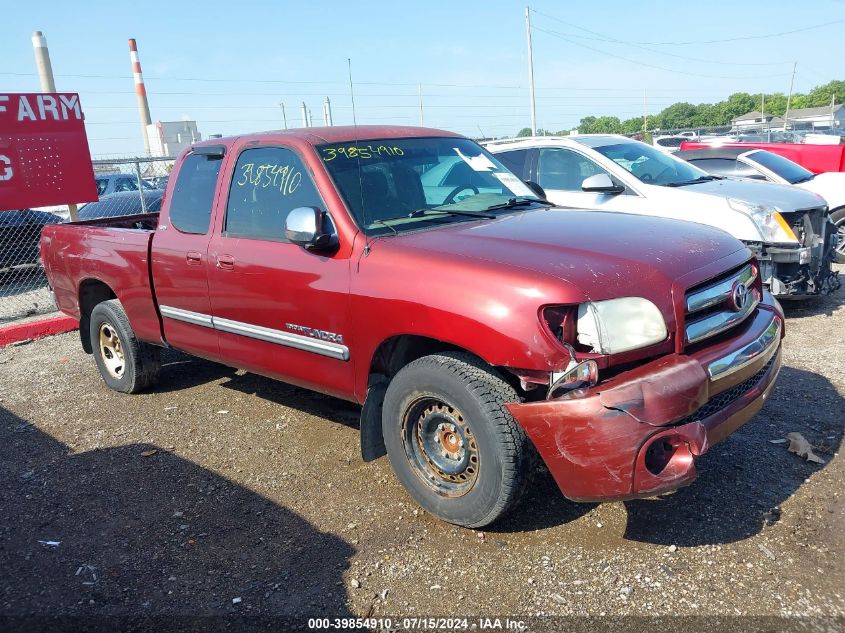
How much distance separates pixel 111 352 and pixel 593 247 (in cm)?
449

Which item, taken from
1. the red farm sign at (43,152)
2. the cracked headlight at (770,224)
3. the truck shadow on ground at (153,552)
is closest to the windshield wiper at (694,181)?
the cracked headlight at (770,224)

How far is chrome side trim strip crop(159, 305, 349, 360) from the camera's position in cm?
387

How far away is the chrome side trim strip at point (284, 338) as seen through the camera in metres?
3.85

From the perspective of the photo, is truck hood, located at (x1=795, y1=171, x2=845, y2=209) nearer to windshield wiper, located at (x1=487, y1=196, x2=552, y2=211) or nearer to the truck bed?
windshield wiper, located at (x1=487, y1=196, x2=552, y2=211)

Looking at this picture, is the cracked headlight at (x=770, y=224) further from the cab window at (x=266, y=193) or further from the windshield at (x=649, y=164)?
the cab window at (x=266, y=193)

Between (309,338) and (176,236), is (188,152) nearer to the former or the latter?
(176,236)

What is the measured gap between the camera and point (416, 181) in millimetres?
4285

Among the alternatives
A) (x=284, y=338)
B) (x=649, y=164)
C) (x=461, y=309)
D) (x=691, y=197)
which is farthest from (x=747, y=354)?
(x=649, y=164)

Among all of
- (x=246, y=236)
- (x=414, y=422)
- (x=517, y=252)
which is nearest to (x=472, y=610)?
(x=414, y=422)

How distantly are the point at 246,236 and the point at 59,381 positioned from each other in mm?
3312

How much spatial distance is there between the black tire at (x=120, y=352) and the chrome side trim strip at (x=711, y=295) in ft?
14.0

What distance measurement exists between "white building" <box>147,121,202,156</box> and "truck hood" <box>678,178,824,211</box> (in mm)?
36969

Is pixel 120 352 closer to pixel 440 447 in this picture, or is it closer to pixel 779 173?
pixel 440 447

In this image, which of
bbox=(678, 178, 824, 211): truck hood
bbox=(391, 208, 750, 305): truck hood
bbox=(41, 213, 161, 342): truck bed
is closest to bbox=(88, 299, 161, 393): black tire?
bbox=(41, 213, 161, 342): truck bed
